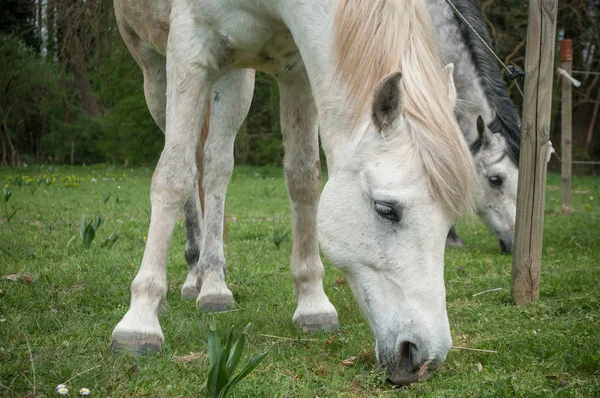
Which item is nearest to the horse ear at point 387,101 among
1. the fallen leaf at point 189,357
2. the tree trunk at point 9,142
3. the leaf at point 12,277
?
the fallen leaf at point 189,357

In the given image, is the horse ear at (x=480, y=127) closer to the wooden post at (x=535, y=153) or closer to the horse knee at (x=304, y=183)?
the wooden post at (x=535, y=153)

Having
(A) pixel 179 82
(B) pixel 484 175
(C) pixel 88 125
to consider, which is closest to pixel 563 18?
(B) pixel 484 175

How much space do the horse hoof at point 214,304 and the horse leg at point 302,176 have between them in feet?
1.62

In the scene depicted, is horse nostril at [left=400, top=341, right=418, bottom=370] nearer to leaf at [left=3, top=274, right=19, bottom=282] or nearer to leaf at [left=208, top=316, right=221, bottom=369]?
leaf at [left=208, top=316, right=221, bottom=369]

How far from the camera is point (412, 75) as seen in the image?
2.48 m

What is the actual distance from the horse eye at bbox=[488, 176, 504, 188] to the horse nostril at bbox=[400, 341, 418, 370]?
4.19m

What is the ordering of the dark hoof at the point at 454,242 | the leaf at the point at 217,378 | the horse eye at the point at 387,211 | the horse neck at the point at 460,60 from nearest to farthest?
the leaf at the point at 217,378
the horse eye at the point at 387,211
the horse neck at the point at 460,60
the dark hoof at the point at 454,242

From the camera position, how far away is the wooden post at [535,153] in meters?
3.59

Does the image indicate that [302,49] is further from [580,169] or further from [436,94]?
[580,169]

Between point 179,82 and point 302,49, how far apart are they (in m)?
0.63

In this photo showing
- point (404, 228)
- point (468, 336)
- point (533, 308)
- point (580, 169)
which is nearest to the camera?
point (404, 228)

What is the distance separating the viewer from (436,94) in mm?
2486

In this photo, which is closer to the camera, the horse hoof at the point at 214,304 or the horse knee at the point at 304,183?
the horse knee at the point at 304,183

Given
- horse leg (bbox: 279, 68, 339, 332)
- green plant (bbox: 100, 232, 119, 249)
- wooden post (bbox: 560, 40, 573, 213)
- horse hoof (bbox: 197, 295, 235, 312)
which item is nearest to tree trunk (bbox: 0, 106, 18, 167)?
green plant (bbox: 100, 232, 119, 249)
